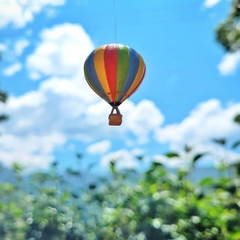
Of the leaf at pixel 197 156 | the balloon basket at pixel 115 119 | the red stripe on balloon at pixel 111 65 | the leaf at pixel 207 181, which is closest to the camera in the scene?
the leaf at pixel 197 156

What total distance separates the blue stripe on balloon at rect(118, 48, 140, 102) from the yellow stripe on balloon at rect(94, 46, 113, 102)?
0.57ft

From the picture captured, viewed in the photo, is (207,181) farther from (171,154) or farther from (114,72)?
(114,72)

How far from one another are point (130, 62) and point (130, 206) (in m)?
1.66

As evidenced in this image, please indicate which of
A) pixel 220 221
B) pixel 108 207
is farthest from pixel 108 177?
pixel 220 221

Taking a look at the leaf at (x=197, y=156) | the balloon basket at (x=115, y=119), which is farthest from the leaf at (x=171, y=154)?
the balloon basket at (x=115, y=119)

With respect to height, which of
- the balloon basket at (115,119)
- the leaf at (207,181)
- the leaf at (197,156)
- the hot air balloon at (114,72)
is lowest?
the leaf at (207,181)

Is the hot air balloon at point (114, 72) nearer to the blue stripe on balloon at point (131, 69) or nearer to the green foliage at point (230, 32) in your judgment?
the blue stripe on balloon at point (131, 69)

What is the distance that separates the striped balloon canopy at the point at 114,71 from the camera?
492cm

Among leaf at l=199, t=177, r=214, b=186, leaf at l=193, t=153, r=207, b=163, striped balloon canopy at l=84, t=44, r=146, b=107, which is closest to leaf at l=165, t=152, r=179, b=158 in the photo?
leaf at l=193, t=153, r=207, b=163

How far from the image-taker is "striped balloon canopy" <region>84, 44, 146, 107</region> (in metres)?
4.92

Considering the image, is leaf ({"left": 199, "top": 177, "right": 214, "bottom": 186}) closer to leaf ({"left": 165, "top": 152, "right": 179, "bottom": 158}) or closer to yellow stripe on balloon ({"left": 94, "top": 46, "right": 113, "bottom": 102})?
leaf ({"left": 165, "top": 152, "right": 179, "bottom": 158})

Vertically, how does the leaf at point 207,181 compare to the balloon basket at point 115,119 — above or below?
below

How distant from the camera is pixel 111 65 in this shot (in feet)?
16.1

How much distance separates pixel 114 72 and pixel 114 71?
0.01 metres
